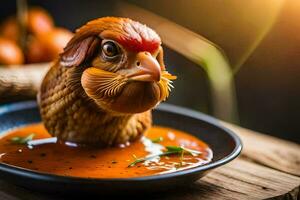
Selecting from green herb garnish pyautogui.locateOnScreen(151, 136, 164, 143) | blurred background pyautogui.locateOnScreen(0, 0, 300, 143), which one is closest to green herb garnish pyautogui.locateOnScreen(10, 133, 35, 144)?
green herb garnish pyautogui.locateOnScreen(151, 136, 164, 143)

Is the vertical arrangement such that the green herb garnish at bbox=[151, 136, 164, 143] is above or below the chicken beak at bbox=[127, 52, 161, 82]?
below

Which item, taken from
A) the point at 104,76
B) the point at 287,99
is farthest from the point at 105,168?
the point at 287,99

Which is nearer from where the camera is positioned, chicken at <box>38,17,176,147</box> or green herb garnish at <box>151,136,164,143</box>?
chicken at <box>38,17,176,147</box>


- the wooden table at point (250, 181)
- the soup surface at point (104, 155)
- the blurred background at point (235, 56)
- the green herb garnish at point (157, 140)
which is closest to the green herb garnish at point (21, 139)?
the soup surface at point (104, 155)

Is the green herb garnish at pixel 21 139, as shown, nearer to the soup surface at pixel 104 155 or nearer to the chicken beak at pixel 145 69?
the soup surface at pixel 104 155

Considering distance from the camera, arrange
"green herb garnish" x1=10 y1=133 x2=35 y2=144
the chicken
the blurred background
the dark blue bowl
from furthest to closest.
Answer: the blurred background
"green herb garnish" x1=10 y1=133 x2=35 y2=144
the chicken
the dark blue bowl

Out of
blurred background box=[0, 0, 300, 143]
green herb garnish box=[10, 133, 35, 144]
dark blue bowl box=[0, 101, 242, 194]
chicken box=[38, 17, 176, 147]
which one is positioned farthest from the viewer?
blurred background box=[0, 0, 300, 143]

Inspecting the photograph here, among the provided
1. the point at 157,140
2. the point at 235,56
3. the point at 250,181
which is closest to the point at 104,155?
the point at 157,140

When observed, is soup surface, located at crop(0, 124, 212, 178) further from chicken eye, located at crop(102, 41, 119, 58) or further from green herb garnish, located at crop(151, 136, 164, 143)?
chicken eye, located at crop(102, 41, 119, 58)
